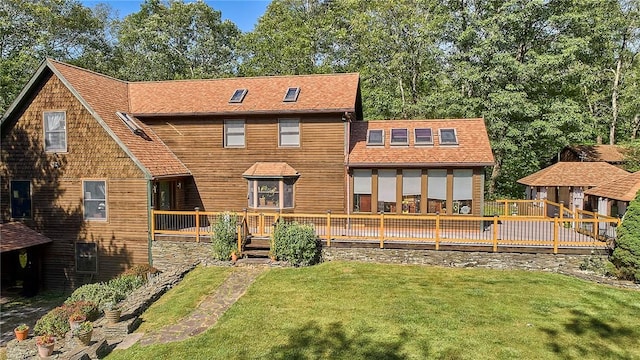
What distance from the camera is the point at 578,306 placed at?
409 inches

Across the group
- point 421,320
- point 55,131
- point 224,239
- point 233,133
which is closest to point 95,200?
point 55,131

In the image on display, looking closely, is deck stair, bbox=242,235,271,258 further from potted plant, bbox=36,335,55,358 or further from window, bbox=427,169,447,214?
window, bbox=427,169,447,214

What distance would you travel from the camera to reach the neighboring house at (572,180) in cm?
1956

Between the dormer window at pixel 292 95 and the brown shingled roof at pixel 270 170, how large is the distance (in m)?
3.11

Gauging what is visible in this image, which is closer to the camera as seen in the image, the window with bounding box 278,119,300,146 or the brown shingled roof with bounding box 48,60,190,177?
the brown shingled roof with bounding box 48,60,190,177

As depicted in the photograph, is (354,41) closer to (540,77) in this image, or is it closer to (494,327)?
(540,77)

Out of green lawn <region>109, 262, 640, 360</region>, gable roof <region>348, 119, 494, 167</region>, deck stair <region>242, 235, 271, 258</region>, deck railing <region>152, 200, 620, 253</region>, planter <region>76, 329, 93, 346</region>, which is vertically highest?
gable roof <region>348, 119, 494, 167</region>

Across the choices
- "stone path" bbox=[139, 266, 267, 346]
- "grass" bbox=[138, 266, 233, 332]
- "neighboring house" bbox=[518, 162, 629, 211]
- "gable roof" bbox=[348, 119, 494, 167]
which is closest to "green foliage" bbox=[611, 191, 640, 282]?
"gable roof" bbox=[348, 119, 494, 167]

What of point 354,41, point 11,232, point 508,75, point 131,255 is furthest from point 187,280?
point 354,41

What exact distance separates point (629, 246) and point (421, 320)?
7.69m

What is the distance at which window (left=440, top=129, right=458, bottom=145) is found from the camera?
1734cm

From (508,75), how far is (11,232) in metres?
31.9

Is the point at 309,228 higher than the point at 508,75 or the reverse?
the reverse

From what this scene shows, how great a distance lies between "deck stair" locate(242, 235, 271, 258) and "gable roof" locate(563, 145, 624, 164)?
1006 inches
